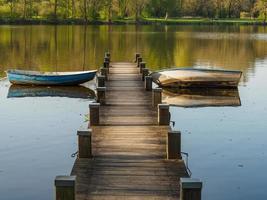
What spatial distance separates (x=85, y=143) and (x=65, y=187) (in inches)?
163

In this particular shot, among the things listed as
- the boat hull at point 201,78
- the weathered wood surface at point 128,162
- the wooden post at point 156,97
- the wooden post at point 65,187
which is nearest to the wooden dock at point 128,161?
the weathered wood surface at point 128,162

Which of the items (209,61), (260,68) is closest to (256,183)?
(260,68)

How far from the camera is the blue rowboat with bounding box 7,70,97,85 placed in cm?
3716

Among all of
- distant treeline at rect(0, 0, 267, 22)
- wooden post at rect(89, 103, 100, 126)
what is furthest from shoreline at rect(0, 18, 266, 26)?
wooden post at rect(89, 103, 100, 126)

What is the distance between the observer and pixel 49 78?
37156mm

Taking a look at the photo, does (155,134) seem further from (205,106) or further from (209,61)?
(209,61)

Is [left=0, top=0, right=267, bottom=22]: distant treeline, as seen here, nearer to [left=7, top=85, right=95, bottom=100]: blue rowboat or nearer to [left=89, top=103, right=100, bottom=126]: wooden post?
[left=7, top=85, right=95, bottom=100]: blue rowboat

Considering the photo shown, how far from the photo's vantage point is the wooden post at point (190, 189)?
1174 cm

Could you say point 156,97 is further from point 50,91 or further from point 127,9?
point 127,9

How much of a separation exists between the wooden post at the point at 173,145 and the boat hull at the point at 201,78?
70.7 ft

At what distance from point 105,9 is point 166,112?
127 meters

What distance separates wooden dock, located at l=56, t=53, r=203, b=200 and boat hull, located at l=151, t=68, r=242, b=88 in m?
12.2

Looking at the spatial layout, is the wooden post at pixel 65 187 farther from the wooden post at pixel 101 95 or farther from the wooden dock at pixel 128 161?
the wooden post at pixel 101 95

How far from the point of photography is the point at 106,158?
647 inches
